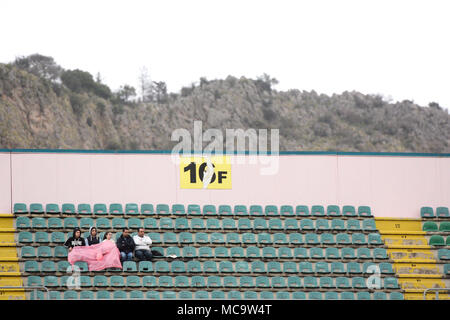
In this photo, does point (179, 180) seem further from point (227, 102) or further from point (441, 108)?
point (441, 108)

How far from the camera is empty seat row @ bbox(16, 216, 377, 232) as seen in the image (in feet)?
63.7

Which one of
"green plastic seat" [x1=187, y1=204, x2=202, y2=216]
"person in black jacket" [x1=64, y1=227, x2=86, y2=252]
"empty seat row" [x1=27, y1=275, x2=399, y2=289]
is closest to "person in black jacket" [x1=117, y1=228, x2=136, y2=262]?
"empty seat row" [x1=27, y1=275, x2=399, y2=289]

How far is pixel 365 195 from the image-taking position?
2178 centimetres

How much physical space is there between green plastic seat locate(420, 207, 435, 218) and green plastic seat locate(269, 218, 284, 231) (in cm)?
431

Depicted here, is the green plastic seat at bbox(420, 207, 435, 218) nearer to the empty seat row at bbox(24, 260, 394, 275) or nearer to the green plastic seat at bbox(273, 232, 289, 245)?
the empty seat row at bbox(24, 260, 394, 275)

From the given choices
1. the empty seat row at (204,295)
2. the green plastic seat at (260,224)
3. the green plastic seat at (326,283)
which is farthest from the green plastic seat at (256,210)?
the empty seat row at (204,295)

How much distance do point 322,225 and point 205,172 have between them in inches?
140

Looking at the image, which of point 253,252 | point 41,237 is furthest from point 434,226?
point 41,237

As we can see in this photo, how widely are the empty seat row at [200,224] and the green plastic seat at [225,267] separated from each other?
A: 159 cm

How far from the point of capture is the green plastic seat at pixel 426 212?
21567 mm

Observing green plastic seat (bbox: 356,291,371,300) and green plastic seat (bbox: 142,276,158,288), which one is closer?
green plastic seat (bbox: 142,276,158,288)

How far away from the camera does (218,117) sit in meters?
55.4

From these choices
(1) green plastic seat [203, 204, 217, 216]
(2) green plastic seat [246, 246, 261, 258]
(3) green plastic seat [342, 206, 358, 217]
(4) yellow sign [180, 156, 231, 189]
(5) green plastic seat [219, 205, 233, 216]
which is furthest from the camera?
(4) yellow sign [180, 156, 231, 189]
